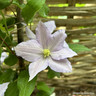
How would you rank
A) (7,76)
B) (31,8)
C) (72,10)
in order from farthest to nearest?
(72,10) → (7,76) → (31,8)

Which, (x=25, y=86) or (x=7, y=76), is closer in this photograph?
(x=25, y=86)

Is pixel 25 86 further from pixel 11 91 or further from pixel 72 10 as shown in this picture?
pixel 72 10

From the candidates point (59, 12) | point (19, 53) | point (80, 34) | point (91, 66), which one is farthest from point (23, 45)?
point (91, 66)

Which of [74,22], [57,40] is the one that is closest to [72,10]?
[74,22]

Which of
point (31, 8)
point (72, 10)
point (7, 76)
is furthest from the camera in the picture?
point (72, 10)

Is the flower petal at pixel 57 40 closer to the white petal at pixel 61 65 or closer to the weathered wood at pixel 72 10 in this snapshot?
the white petal at pixel 61 65

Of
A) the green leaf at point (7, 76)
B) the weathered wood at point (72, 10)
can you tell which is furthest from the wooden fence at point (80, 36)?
the green leaf at point (7, 76)
